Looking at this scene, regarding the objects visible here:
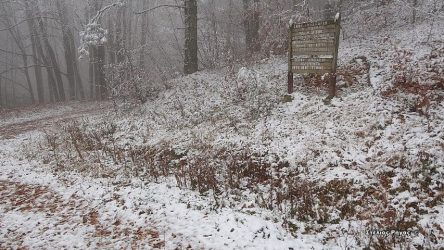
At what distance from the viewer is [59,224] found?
252 inches

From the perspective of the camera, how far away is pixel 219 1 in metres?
28.2

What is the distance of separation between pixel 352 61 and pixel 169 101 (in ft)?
22.2

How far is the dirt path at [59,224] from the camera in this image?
567 cm

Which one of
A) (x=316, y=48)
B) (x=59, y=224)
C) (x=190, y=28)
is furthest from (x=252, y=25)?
(x=59, y=224)

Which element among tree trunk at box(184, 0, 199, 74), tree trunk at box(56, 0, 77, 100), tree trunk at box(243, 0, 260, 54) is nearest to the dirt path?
tree trunk at box(184, 0, 199, 74)

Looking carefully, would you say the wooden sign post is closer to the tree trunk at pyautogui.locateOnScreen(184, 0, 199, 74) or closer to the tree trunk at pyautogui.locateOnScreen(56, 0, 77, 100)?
the tree trunk at pyautogui.locateOnScreen(184, 0, 199, 74)

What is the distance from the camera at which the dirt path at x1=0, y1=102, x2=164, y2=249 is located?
5.67 meters

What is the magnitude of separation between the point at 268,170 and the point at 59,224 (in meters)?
4.24

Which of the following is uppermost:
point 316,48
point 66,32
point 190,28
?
point 66,32

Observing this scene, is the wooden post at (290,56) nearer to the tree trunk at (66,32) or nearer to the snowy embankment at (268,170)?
the snowy embankment at (268,170)

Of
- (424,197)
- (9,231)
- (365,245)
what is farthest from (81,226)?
(424,197)

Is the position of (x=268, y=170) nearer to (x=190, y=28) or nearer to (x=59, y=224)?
(x=59, y=224)

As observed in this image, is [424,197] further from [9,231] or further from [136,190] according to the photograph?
[9,231]

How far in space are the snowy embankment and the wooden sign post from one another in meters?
0.81
